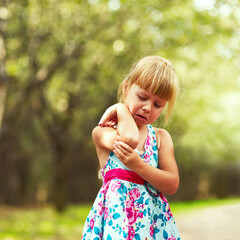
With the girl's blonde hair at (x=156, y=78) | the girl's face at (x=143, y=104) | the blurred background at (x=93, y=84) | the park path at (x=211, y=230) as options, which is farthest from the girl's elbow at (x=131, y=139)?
the park path at (x=211, y=230)

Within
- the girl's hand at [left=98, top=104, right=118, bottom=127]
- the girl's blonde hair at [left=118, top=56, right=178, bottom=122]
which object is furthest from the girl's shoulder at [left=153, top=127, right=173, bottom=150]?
the girl's hand at [left=98, top=104, right=118, bottom=127]

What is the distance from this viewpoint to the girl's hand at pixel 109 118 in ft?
8.39

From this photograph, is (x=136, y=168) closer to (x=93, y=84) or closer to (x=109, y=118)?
(x=109, y=118)

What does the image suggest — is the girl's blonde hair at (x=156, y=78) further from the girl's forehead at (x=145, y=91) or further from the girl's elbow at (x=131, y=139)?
the girl's elbow at (x=131, y=139)

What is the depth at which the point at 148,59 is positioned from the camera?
267cm

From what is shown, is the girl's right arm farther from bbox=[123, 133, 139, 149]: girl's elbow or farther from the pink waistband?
the pink waistband

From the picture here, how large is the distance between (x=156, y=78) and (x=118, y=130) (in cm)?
36

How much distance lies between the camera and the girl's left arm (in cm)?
239

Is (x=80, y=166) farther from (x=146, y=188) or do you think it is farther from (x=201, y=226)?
(x=146, y=188)

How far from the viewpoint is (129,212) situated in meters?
2.48

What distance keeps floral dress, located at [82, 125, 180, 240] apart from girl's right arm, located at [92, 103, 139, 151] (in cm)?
11

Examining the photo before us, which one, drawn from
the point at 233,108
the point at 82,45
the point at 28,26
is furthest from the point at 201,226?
the point at 233,108

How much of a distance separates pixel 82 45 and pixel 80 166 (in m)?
15.1

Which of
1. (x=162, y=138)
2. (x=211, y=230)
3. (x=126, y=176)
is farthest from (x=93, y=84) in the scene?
(x=126, y=176)
